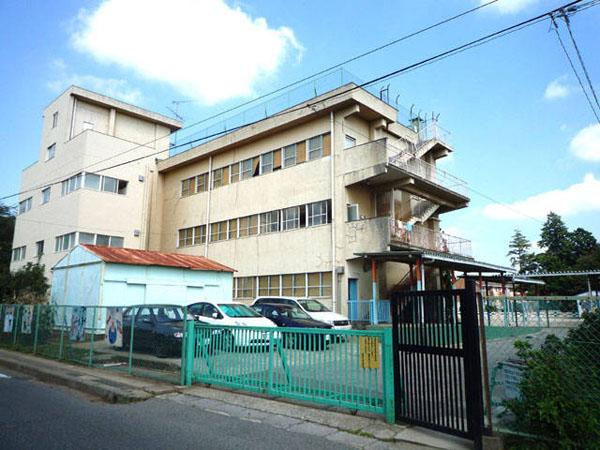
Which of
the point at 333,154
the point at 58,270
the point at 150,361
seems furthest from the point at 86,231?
the point at 150,361

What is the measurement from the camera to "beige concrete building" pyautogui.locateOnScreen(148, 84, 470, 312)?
21.8m

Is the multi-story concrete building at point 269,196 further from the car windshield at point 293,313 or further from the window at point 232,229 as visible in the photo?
the car windshield at point 293,313

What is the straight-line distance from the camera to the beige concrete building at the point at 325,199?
2178cm

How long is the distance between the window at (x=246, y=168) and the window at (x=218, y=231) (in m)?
3.41

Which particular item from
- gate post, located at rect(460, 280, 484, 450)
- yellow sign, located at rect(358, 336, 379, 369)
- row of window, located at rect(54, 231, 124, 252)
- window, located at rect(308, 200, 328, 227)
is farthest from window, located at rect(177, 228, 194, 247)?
gate post, located at rect(460, 280, 484, 450)

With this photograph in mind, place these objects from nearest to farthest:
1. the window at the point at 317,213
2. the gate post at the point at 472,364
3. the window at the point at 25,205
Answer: the gate post at the point at 472,364 → the window at the point at 317,213 → the window at the point at 25,205

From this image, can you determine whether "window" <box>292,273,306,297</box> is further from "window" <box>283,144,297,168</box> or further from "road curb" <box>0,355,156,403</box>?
"road curb" <box>0,355,156,403</box>

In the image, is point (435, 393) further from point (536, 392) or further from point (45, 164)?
point (45, 164)

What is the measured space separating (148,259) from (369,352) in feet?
54.4

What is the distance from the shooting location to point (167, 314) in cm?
1184

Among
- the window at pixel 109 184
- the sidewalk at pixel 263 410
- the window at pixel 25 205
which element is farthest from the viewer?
the window at pixel 25 205

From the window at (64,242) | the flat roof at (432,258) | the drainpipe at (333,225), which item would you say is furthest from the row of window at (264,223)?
the window at (64,242)

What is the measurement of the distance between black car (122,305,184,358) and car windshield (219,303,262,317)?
278 cm

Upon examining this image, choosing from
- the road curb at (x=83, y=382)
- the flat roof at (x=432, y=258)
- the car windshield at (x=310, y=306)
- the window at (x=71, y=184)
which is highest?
the window at (x=71, y=184)
